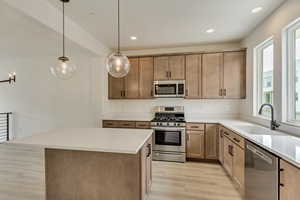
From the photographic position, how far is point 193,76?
3.92 meters

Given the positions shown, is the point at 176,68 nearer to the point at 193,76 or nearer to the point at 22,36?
the point at 193,76

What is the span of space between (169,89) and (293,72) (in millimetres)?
2302

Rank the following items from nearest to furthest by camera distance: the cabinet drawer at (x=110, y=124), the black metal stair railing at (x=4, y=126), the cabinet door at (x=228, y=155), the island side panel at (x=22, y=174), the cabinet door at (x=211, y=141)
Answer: the island side panel at (x=22, y=174) → the cabinet door at (x=228, y=155) → the cabinet door at (x=211, y=141) → the cabinet drawer at (x=110, y=124) → the black metal stair railing at (x=4, y=126)

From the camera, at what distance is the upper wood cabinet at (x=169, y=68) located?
13.0ft

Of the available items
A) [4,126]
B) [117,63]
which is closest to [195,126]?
[117,63]

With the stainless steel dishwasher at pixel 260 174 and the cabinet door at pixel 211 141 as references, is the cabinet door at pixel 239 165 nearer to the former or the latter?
the stainless steel dishwasher at pixel 260 174

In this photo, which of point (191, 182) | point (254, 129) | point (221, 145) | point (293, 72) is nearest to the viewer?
point (293, 72)

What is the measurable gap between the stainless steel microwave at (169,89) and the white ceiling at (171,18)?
1.02 meters

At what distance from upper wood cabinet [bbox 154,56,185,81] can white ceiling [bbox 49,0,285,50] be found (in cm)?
43

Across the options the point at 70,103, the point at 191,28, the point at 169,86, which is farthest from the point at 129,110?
the point at 191,28

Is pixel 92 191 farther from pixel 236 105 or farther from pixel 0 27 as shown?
pixel 236 105

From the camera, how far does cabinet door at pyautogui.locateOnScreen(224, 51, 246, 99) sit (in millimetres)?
3713

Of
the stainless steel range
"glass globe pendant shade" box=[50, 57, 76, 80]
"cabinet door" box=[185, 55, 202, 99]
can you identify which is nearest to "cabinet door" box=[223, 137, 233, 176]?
the stainless steel range

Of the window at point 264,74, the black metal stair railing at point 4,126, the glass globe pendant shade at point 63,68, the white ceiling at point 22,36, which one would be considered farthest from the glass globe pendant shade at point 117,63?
the black metal stair railing at point 4,126
